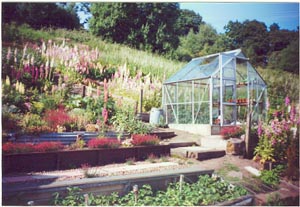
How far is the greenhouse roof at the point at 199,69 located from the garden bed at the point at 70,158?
4.46ft

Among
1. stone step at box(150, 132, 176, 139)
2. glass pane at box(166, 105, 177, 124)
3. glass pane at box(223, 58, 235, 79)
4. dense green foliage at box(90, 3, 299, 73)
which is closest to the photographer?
dense green foliage at box(90, 3, 299, 73)

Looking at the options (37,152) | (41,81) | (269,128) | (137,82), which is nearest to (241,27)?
(269,128)

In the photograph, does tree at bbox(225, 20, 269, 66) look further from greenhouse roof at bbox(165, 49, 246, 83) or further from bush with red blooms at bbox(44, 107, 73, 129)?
bush with red blooms at bbox(44, 107, 73, 129)

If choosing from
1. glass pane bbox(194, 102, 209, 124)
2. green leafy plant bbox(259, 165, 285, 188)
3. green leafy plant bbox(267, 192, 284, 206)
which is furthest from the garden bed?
green leafy plant bbox(267, 192, 284, 206)

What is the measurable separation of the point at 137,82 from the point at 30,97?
1.59m

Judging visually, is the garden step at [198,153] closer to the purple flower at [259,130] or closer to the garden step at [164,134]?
the garden step at [164,134]

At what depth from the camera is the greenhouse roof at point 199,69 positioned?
14.4 ft

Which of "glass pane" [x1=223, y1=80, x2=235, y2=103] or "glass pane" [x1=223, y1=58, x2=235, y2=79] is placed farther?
"glass pane" [x1=223, y1=58, x2=235, y2=79]

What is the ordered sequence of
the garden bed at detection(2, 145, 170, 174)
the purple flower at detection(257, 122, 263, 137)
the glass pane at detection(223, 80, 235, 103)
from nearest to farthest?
the garden bed at detection(2, 145, 170, 174) → the purple flower at detection(257, 122, 263, 137) → the glass pane at detection(223, 80, 235, 103)

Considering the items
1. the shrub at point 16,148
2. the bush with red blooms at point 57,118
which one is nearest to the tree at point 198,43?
the bush with red blooms at point 57,118

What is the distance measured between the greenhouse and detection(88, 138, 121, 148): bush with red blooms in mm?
1300

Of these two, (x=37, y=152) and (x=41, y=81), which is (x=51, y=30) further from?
(x=37, y=152)

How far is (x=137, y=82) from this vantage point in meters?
4.56

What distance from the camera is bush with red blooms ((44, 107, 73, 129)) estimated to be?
3.54 meters
